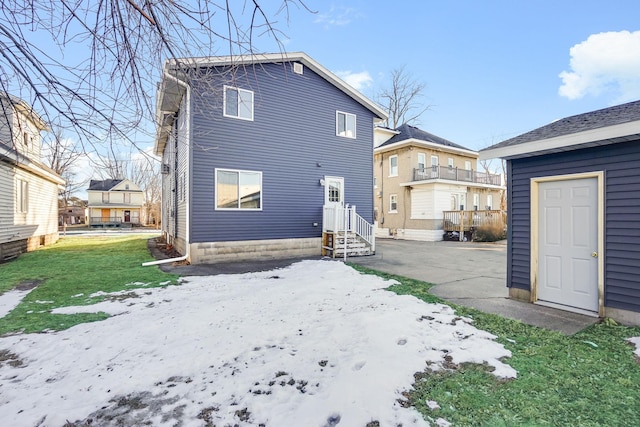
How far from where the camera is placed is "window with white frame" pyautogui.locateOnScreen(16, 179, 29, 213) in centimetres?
1130

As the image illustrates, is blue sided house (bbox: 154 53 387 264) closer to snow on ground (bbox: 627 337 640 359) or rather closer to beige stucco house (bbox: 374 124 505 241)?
snow on ground (bbox: 627 337 640 359)

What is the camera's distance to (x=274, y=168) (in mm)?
10602

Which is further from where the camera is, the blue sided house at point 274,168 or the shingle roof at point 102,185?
the shingle roof at point 102,185

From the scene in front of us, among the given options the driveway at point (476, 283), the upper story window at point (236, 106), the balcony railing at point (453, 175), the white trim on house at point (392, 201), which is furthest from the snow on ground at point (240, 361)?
the white trim on house at point (392, 201)

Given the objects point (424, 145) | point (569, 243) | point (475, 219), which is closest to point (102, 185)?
point (424, 145)

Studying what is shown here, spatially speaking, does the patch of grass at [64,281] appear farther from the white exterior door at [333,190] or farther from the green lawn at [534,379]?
the white exterior door at [333,190]

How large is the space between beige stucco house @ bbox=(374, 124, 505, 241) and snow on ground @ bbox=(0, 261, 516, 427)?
15.1m

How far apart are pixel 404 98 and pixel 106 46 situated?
30169mm

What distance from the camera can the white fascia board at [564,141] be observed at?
3.94m

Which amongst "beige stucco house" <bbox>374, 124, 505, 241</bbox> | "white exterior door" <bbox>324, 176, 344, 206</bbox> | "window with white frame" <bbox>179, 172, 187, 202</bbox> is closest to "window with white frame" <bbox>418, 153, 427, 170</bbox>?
"beige stucco house" <bbox>374, 124, 505, 241</bbox>

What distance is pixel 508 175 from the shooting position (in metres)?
5.70

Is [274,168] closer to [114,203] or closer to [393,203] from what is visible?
[393,203]

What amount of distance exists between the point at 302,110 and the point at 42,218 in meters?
13.5

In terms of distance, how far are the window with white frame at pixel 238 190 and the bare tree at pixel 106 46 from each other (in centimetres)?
662
